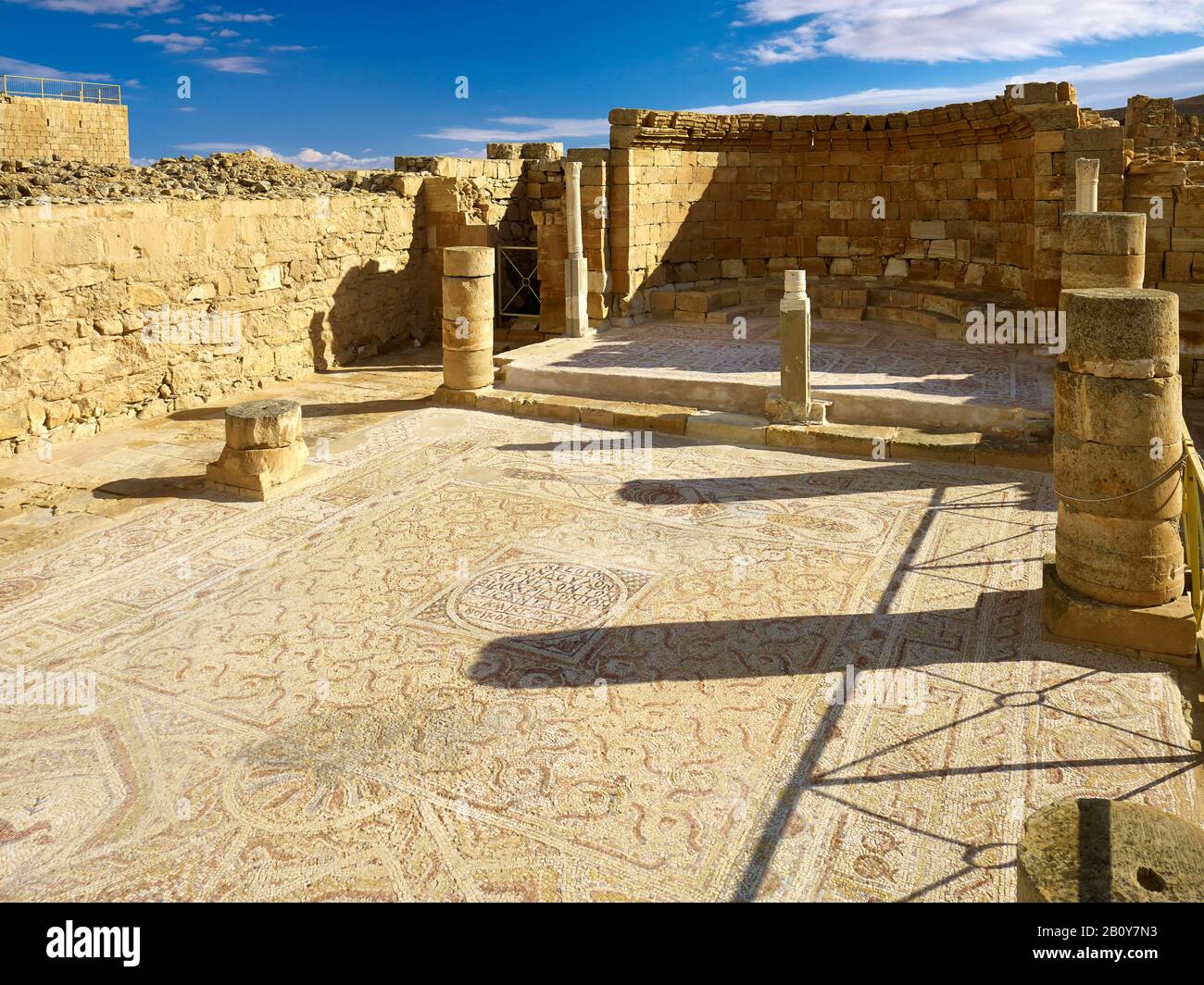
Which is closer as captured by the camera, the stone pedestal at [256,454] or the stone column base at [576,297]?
the stone pedestal at [256,454]

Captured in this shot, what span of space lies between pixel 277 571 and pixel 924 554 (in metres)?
4.33

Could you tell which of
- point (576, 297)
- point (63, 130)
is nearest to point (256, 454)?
point (576, 297)

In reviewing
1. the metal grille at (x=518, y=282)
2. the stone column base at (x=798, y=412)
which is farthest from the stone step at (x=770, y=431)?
the metal grille at (x=518, y=282)

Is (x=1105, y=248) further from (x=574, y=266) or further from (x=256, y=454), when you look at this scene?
(x=574, y=266)

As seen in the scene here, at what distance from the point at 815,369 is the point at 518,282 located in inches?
268

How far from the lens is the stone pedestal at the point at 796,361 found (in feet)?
31.0

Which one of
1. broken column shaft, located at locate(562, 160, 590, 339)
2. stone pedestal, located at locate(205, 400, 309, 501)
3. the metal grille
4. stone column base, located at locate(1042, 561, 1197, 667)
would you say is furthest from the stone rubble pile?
stone column base, located at locate(1042, 561, 1197, 667)

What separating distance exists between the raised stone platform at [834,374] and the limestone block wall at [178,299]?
284 centimetres

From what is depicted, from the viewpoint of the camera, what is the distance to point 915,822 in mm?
3891

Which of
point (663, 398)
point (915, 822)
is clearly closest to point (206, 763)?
point (915, 822)

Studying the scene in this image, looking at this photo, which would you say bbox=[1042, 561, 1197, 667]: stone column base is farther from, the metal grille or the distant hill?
the distant hill

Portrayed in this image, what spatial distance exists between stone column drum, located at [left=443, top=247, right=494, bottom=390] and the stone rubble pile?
292cm

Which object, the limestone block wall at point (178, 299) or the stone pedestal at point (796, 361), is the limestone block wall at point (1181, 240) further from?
the limestone block wall at point (178, 299)

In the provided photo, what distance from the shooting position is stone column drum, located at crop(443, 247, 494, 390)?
11.0 m
